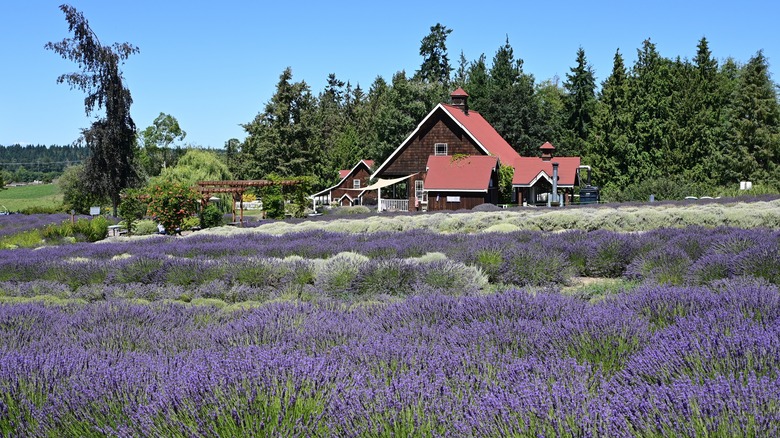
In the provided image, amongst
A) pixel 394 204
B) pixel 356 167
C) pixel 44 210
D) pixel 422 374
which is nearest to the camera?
pixel 422 374

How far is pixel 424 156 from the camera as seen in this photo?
4588 cm

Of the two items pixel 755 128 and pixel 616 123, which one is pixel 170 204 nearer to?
pixel 616 123

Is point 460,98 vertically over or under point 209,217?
over

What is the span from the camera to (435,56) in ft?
250

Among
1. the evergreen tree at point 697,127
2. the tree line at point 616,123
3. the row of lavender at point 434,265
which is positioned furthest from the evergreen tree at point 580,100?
the row of lavender at point 434,265

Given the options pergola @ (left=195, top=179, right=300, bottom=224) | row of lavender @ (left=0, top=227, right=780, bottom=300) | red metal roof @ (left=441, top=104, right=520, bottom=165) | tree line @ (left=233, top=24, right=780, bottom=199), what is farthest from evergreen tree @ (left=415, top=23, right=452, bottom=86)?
row of lavender @ (left=0, top=227, right=780, bottom=300)

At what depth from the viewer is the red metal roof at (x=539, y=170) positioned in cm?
4519

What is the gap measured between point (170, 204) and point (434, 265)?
60.7 feet

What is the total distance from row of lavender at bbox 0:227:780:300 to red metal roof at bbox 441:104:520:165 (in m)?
32.8

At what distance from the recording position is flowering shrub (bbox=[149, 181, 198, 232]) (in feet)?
83.0

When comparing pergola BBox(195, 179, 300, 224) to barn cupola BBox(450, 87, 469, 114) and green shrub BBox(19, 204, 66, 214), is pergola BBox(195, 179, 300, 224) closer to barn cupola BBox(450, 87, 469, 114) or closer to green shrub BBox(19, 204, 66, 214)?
barn cupola BBox(450, 87, 469, 114)

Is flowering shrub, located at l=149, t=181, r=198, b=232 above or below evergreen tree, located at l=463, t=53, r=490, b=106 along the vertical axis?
below

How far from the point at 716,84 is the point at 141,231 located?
44.8m

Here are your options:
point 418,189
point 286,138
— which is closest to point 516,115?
point 418,189
